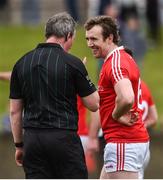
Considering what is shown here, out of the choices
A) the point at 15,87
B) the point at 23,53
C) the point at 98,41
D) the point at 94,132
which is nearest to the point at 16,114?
the point at 15,87

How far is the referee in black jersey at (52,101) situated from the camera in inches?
308

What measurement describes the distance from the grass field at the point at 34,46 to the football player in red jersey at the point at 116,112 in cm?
765

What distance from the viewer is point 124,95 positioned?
26.2ft

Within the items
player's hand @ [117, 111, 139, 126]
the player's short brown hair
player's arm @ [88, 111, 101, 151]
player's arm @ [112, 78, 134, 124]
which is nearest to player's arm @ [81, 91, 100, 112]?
player's arm @ [112, 78, 134, 124]

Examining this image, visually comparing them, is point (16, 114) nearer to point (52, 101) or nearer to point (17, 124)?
point (17, 124)

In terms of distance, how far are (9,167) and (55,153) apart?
5418mm

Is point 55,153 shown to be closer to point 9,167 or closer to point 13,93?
point 13,93

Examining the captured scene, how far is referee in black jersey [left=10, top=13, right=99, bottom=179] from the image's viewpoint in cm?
783

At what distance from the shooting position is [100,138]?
33.9 feet

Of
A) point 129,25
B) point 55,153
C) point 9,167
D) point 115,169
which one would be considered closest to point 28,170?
point 55,153

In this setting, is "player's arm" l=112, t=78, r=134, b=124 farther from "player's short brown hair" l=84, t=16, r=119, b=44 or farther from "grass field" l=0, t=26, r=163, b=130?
"grass field" l=0, t=26, r=163, b=130

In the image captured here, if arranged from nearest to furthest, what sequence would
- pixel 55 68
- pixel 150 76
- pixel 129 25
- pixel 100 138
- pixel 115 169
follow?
pixel 55 68
pixel 115 169
pixel 100 138
pixel 129 25
pixel 150 76

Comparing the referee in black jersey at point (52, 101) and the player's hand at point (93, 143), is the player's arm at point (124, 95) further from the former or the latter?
the player's hand at point (93, 143)

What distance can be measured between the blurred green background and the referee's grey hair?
17.4 ft
